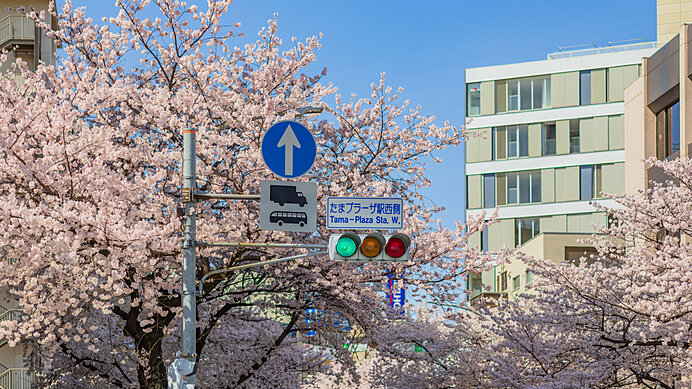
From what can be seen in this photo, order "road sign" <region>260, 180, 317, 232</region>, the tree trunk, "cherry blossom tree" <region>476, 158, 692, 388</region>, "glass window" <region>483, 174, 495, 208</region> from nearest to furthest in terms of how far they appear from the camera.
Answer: "road sign" <region>260, 180, 317, 232</region>, the tree trunk, "cherry blossom tree" <region>476, 158, 692, 388</region>, "glass window" <region>483, 174, 495, 208</region>

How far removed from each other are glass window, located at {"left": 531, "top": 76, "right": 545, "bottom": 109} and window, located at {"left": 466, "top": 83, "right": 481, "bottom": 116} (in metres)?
3.39

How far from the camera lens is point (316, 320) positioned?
22484 mm

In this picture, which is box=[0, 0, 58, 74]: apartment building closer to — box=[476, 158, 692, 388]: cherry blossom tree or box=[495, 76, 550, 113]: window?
box=[476, 158, 692, 388]: cherry blossom tree

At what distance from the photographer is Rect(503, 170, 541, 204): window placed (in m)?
57.2

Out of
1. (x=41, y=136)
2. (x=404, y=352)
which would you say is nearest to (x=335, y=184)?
(x=41, y=136)

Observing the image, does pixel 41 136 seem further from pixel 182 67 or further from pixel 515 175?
pixel 515 175

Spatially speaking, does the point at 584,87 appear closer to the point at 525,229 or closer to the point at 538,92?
the point at 538,92

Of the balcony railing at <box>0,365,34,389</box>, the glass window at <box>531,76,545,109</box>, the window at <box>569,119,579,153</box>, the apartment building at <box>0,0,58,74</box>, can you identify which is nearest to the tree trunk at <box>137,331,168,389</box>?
the balcony railing at <box>0,365,34,389</box>

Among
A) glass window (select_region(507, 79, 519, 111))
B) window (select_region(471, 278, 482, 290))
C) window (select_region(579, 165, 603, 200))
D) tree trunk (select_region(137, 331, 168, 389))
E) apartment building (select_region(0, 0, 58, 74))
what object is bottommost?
window (select_region(471, 278, 482, 290))

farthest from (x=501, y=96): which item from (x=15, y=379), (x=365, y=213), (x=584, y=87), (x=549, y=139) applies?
(x=365, y=213)

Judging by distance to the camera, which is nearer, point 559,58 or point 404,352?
point 404,352

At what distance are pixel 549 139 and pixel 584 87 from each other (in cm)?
364

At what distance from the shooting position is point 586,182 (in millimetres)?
55844

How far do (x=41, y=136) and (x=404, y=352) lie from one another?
729 inches
